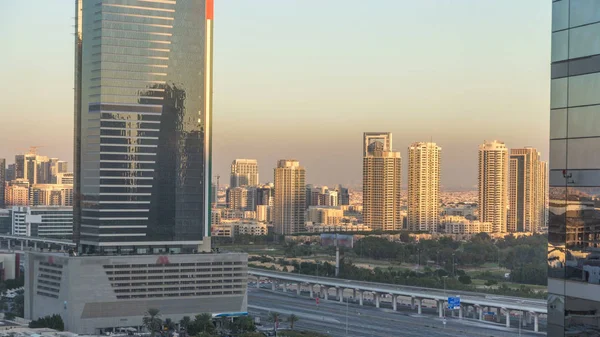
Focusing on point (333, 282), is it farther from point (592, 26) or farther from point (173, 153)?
point (592, 26)

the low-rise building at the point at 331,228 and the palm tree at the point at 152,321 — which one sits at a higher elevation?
the palm tree at the point at 152,321

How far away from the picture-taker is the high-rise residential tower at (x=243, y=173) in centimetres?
15350

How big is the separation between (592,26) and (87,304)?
31.7 meters

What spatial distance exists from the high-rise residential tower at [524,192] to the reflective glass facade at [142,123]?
2525 inches

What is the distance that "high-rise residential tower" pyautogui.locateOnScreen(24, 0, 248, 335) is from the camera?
3691 centimetres

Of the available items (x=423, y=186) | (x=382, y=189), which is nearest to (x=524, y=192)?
(x=423, y=186)

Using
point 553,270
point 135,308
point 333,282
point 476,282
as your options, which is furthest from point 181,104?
point 553,270

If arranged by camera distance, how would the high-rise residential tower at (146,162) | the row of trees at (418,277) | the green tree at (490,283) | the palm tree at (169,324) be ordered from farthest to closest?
1. the green tree at (490,283)
2. the row of trees at (418,277)
3. the high-rise residential tower at (146,162)
4. the palm tree at (169,324)

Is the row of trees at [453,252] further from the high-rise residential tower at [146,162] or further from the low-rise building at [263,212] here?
the low-rise building at [263,212]

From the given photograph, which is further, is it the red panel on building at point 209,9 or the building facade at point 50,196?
the building facade at point 50,196

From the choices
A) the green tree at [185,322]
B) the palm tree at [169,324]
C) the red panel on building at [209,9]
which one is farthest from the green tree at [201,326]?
the red panel on building at [209,9]

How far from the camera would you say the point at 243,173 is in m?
154

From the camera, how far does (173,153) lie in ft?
127

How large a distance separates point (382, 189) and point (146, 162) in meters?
63.7
